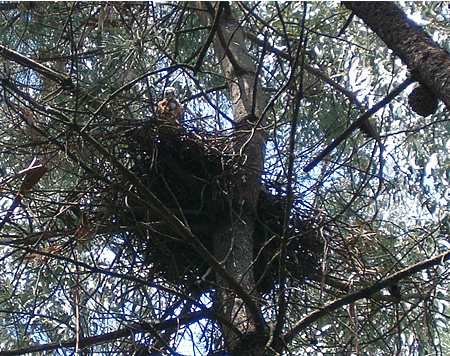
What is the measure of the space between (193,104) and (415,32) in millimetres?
3841

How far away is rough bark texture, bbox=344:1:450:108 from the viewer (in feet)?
6.23

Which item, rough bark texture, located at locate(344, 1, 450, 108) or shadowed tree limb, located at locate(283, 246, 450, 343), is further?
shadowed tree limb, located at locate(283, 246, 450, 343)

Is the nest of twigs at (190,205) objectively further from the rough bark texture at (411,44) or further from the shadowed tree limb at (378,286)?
the rough bark texture at (411,44)

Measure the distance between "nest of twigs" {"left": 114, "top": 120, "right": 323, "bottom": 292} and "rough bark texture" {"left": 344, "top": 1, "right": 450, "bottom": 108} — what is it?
129cm

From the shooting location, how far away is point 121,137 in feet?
10.6

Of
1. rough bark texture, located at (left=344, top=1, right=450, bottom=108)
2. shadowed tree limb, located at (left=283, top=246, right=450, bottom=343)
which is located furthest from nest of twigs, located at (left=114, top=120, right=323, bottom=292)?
rough bark texture, located at (left=344, top=1, right=450, bottom=108)

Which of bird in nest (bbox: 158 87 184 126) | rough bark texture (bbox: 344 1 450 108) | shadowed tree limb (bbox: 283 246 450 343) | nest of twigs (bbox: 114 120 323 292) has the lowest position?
shadowed tree limb (bbox: 283 246 450 343)

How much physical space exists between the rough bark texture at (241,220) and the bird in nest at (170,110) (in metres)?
0.30

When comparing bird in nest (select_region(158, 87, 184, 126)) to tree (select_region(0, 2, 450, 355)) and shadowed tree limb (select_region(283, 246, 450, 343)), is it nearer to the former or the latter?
tree (select_region(0, 2, 450, 355))

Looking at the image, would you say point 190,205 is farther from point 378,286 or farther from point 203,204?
point 378,286

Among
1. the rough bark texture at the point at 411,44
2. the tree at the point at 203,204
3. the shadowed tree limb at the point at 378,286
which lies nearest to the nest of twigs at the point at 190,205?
the tree at the point at 203,204

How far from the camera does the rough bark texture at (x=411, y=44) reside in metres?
1.90

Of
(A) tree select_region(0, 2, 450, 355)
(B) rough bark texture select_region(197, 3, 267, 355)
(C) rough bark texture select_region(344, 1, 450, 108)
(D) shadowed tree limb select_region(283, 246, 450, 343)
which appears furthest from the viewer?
(B) rough bark texture select_region(197, 3, 267, 355)

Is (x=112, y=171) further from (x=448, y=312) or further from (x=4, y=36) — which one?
(x=448, y=312)
